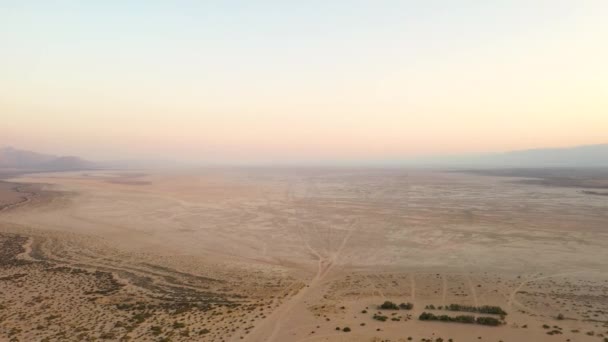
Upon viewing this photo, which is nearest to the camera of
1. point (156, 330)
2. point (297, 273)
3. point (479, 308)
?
point (156, 330)

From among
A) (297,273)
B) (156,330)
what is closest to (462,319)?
(297,273)

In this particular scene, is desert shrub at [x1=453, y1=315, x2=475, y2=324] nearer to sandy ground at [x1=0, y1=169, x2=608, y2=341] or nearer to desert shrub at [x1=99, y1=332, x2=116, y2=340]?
sandy ground at [x1=0, y1=169, x2=608, y2=341]

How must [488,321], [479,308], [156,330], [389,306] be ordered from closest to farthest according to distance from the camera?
1. [156,330]
2. [488,321]
3. [479,308]
4. [389,306]

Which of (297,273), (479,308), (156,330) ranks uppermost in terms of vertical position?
(479,308)

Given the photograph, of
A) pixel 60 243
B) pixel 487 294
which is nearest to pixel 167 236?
pixel 60 243

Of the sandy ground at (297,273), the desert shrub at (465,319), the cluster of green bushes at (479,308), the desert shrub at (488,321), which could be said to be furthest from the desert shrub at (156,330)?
the desert shrub at (488,321)

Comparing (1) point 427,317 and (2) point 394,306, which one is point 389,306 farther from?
(1) point 427,317
